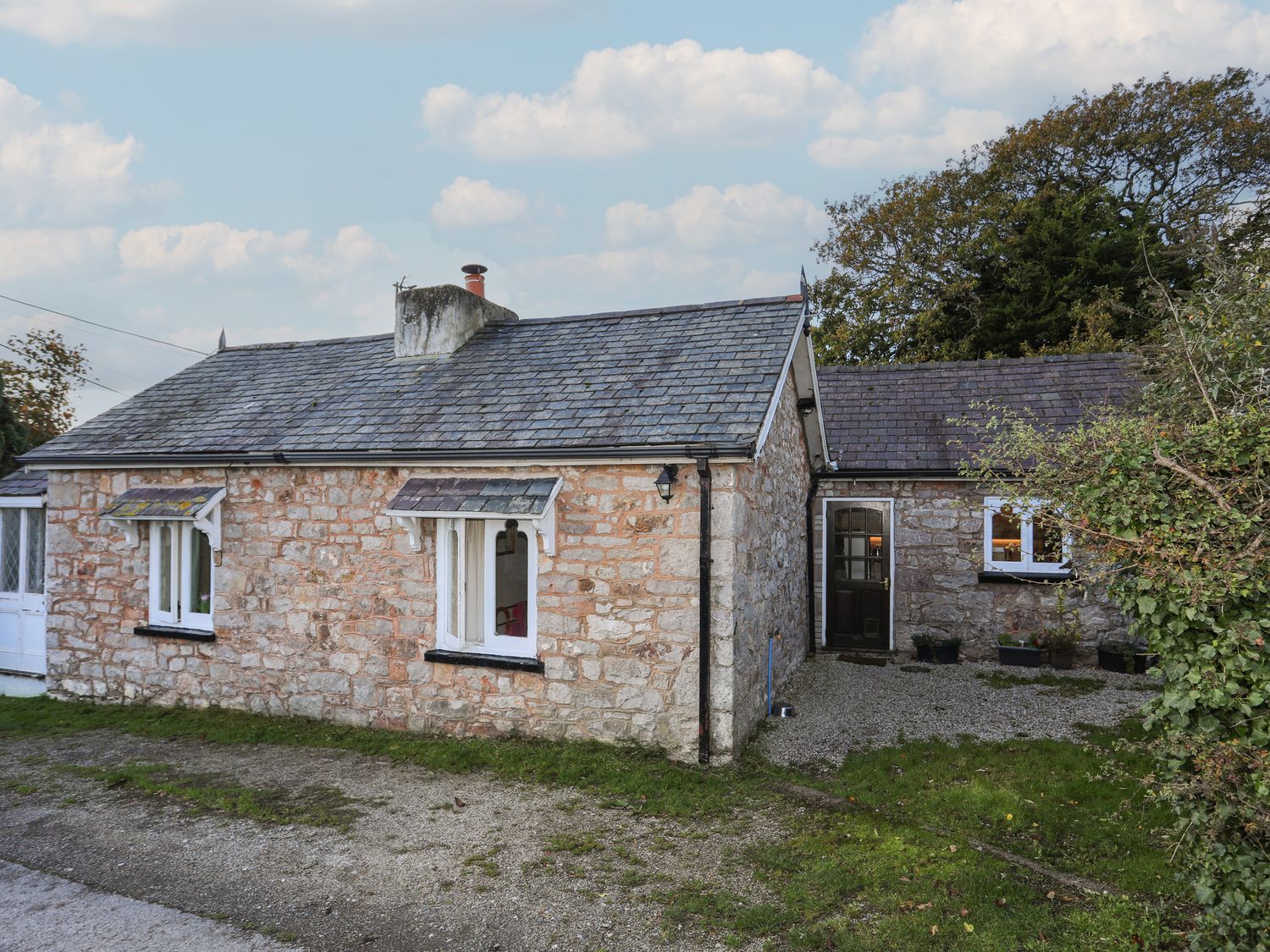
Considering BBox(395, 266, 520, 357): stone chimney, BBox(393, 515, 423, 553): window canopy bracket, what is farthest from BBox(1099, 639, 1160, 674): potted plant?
BBox(395, 266, 520, 357): stone chimney

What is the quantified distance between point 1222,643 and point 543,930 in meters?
3.98

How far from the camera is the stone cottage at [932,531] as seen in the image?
1107 centimetres

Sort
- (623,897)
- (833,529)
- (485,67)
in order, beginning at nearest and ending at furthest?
1. (623,897)
2. (485,67)
3. (833,529)

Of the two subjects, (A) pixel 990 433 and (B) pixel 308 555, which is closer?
(B) pixel 308 555

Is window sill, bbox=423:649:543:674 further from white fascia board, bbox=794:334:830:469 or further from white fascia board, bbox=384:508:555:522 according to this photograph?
white fascia board, bbox=794:334:830:469

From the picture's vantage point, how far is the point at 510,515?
7.05 m

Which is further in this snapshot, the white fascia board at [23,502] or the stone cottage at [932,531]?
the stone cottage at [932,531]

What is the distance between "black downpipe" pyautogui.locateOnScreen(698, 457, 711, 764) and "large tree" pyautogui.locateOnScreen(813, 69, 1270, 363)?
17.2 m

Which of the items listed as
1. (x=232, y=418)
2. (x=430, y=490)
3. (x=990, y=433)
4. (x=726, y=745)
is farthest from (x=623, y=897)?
(x=990, y=433)

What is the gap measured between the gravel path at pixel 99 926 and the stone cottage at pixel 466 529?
3.31 m

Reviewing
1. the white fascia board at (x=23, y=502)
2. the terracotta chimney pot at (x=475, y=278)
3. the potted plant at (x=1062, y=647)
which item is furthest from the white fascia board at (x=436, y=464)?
the potted plant at (x=1062, y=647)

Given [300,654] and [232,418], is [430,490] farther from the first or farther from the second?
[232,418]

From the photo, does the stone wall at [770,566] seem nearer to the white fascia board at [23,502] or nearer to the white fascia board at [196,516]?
the white fascia board at [196,516]

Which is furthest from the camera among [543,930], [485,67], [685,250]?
[685,250]
